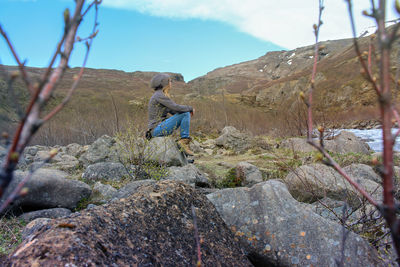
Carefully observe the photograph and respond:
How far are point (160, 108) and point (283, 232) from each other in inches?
167

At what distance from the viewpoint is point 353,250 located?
156 centimetres

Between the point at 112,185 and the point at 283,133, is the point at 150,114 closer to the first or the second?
the point at 112,185

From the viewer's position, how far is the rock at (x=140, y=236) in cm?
97

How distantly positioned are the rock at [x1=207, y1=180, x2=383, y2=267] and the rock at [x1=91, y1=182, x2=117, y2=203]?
1663mm

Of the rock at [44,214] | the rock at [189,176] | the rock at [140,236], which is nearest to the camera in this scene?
the rock at [140,236]

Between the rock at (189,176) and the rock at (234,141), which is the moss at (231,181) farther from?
the rock at (234,141)

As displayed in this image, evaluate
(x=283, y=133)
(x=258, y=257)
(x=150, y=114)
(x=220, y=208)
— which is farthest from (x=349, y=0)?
(x=283, y=133)

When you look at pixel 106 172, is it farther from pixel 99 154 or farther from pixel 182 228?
pixel 182 228

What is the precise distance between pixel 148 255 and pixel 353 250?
3.66ft

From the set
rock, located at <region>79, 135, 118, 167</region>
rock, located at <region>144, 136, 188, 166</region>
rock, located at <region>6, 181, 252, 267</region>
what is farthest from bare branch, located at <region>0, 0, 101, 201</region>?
rock, located at <region>79, 135, 118, 167</region>

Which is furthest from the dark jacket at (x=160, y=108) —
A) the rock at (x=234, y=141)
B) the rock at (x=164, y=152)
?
the rock at (x=234, y=141)

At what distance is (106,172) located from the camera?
4.14 metres

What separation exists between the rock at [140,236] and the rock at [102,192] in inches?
72.7

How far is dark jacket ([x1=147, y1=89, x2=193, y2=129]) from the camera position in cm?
548
